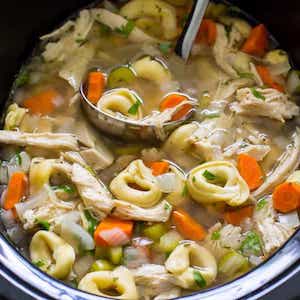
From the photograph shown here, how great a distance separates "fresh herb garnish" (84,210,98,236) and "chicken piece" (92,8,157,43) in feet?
2.69

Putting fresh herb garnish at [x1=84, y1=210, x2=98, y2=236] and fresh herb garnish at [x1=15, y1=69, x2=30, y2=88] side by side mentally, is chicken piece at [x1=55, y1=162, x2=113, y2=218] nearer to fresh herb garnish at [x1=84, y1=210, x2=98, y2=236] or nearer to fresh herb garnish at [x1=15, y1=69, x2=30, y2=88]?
fresh herb garnish at [x1=84, y1=210, x2=98, y2=236]

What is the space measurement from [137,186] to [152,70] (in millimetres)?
505

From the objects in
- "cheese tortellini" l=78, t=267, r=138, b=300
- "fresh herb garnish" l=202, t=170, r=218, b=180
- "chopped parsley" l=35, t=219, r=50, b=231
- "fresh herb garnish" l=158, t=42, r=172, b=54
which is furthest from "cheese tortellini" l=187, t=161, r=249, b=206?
"fresh herb garnish" l=158, t=42, r=172, b=54

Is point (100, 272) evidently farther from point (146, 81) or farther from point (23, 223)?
point (146, 81)

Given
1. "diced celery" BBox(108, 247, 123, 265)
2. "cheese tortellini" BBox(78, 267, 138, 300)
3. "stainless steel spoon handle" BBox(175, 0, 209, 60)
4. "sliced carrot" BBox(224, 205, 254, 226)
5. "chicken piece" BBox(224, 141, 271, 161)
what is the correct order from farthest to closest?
"stainless steel spoon handle" BBox(175, 0, 209, 60), "chicken piece" BBox(224, 141, 271, 161), "sliced carrot" BBox(224, 205, 254, 226), "diced celery" BBox(108, 247, 123, 265), "cheese tortellini" BBox(78, 267, 138, 300)

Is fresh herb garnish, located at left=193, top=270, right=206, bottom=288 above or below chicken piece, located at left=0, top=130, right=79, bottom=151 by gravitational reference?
below

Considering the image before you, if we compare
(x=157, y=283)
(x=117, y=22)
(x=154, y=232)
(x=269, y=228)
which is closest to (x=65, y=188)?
(x=154, y=232)

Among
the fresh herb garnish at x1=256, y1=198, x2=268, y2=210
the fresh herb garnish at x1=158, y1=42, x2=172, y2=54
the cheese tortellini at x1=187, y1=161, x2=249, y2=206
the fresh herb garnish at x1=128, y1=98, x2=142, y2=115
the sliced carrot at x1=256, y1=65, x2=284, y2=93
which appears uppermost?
the sliced carrot at x1=256, y1=65, x2=284, y2=93

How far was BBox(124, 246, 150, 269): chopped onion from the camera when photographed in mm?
2490

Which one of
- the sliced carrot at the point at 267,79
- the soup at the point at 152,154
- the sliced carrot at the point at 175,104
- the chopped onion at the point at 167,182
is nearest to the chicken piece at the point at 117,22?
the soup at the point at 152,154

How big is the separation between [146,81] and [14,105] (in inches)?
19.2

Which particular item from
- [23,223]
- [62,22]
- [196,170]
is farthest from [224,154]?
[62,22]

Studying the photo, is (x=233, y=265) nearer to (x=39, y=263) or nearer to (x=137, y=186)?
(x=137, y=186)

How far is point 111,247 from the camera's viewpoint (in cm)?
251
